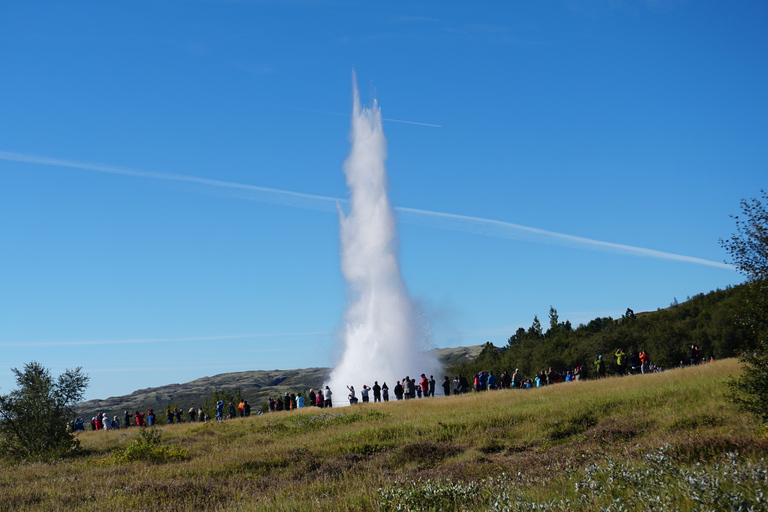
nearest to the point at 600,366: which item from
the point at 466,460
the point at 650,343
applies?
the point at 466,460

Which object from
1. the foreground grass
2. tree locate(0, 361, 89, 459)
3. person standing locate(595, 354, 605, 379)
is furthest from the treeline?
tree locate(0, 361, 89, 459)

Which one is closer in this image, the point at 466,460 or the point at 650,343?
the point at 466,460

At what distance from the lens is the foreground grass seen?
8922 mm

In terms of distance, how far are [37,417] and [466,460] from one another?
71.0 feet

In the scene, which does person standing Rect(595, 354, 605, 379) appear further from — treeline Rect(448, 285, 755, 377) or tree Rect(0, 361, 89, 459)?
treeline Rect(448, 285, 755, 377)

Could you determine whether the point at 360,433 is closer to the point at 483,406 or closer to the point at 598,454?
the point at 483,406

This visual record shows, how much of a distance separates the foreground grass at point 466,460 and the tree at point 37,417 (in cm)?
169

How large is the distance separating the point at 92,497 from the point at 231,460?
6176mm

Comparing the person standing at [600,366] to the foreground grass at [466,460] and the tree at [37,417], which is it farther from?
the tree at [37,417]

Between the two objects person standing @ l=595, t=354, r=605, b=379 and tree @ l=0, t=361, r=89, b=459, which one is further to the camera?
person standing @ l=595, t=354, r=605, b=379

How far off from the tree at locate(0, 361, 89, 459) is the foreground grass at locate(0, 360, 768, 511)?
1690 millimetres

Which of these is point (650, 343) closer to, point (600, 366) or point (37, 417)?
point (600, 366)

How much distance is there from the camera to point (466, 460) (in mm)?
17438

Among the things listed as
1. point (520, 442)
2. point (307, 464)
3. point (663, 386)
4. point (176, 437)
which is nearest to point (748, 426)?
point (520, 442)
